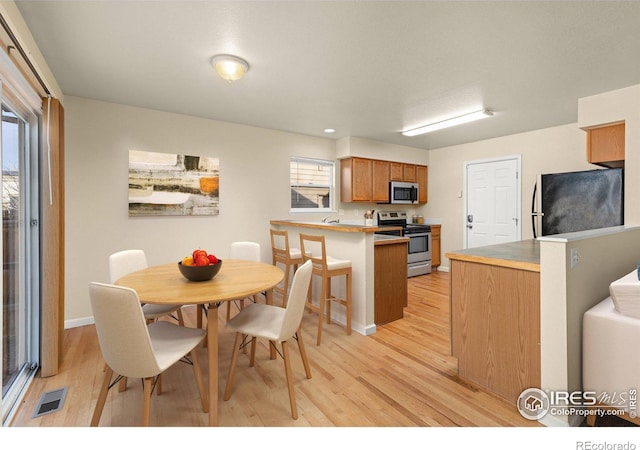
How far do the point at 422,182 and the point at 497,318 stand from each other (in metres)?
4.28

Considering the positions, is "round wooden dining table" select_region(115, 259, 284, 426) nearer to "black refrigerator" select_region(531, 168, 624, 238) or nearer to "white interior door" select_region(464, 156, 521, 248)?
"black refrigerator" select_region(531, 168, 624, 238)

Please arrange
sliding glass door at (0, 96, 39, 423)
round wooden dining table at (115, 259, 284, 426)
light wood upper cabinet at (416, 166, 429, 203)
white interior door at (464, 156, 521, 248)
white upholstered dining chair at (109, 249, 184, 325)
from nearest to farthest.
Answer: round wooden dining table at (115, 259, 284, 426)
sliding glass door at (0, 96, 39, 423)
white upholstered dining chair at (109, 249, 184, 325)
white interior door at (464, 156, 521, 248)
light wood upper cabinet at (416, 166, 429, 203)

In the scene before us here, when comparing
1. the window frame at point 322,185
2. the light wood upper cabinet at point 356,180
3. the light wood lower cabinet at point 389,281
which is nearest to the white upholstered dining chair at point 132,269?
the light wood lower cabinet at point 389,281

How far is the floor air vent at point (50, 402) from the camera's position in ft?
6.00

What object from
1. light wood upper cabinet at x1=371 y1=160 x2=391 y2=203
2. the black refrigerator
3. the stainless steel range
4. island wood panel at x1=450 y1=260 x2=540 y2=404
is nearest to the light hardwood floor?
island wood panel at x1=450 y1=260 x2=540 y2=404

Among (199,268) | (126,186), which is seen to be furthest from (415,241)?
(126,186)

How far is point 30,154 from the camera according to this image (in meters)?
2.28

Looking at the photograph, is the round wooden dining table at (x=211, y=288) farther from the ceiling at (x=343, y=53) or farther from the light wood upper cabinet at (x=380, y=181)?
the light wood upper cabinet at (x=380, y=181)

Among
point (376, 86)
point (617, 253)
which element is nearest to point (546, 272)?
point (617, 253)

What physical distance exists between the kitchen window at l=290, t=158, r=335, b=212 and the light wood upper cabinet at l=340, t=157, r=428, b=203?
216mm

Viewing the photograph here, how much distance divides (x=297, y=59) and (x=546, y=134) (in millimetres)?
3852

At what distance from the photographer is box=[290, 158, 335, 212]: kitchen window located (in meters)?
4.66

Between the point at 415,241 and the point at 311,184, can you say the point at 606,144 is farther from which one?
the point at 311,184

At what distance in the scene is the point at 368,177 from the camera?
5055 millimetres
